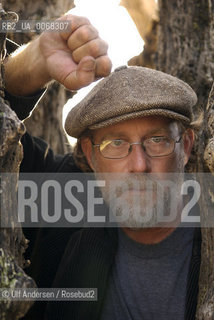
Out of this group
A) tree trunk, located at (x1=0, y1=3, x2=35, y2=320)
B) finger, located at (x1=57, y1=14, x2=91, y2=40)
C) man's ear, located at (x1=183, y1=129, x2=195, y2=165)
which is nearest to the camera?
tree trunk, located at (x1=0, y1=3, x2=35, y2=320)

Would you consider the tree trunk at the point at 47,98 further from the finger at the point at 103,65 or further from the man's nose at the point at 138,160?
the finger at the point at 103,65

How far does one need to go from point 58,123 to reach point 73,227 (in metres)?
1.37

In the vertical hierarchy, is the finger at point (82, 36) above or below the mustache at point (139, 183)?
above

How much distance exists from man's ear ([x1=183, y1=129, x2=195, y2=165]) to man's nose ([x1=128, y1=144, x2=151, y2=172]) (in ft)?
1.25

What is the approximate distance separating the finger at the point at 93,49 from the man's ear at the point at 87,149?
2.93 feet

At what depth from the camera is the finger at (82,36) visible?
2.22 meters

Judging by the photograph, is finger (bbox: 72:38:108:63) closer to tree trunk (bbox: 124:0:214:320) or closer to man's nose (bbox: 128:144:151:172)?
man's nose (bbox: 128:144:151:172)

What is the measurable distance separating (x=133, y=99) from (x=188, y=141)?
2.09 ft

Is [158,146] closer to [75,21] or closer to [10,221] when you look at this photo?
[75,21]

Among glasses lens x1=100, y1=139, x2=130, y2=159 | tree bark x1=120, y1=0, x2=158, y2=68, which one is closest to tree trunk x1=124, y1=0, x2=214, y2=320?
tree bark x1=120, y1=0, x2=158, y2=68

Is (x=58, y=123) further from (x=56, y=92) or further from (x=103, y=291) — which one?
(x=103, y=291)

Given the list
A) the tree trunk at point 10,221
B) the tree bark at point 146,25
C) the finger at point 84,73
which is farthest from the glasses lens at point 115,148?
the tree bark at point 146,25

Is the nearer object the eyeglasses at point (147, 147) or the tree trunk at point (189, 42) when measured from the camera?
the eyeglasses at point (147, 147)

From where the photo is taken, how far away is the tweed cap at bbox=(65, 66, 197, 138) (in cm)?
261
